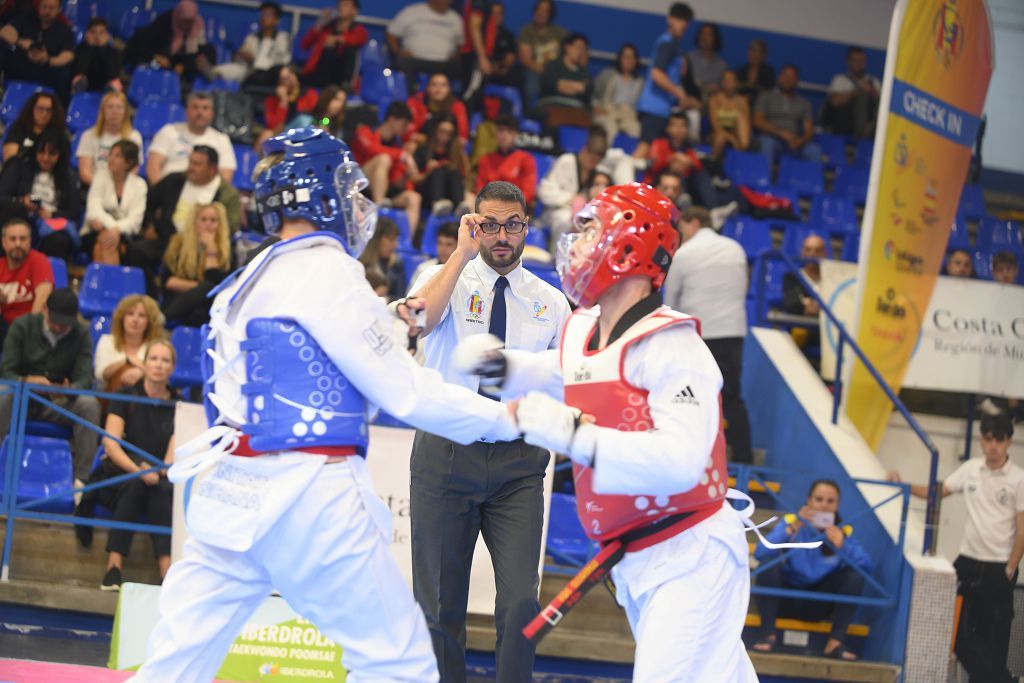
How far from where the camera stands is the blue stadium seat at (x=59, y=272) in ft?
31.6

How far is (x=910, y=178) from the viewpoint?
9820 millimetres

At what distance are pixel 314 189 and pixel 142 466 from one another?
4.85 meters

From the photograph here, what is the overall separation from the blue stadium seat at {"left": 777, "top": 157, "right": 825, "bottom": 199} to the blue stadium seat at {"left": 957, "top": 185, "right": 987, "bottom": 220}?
1694 millimetres

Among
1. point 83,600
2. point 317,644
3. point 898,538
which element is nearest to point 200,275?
point 83,600

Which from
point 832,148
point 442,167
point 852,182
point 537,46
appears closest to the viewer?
point 442,167

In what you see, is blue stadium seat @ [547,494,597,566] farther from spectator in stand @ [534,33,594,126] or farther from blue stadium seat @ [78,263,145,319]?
spectator in stand @ [534,33,594,126]

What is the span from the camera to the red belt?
12.5ft

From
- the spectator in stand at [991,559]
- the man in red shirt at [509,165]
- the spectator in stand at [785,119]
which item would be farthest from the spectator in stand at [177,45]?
the spectator in stand at [991,559]

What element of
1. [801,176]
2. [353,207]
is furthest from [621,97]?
[353,207]

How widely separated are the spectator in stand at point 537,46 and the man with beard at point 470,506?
30.0ft

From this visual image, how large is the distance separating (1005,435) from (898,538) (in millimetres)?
1049

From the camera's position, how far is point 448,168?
452 inches

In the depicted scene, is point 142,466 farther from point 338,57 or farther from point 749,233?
point 749,233

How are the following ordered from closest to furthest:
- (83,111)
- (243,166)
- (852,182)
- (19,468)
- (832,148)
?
(19,468)
(243,166)
(83,111)
(852,182)
(832,148)
